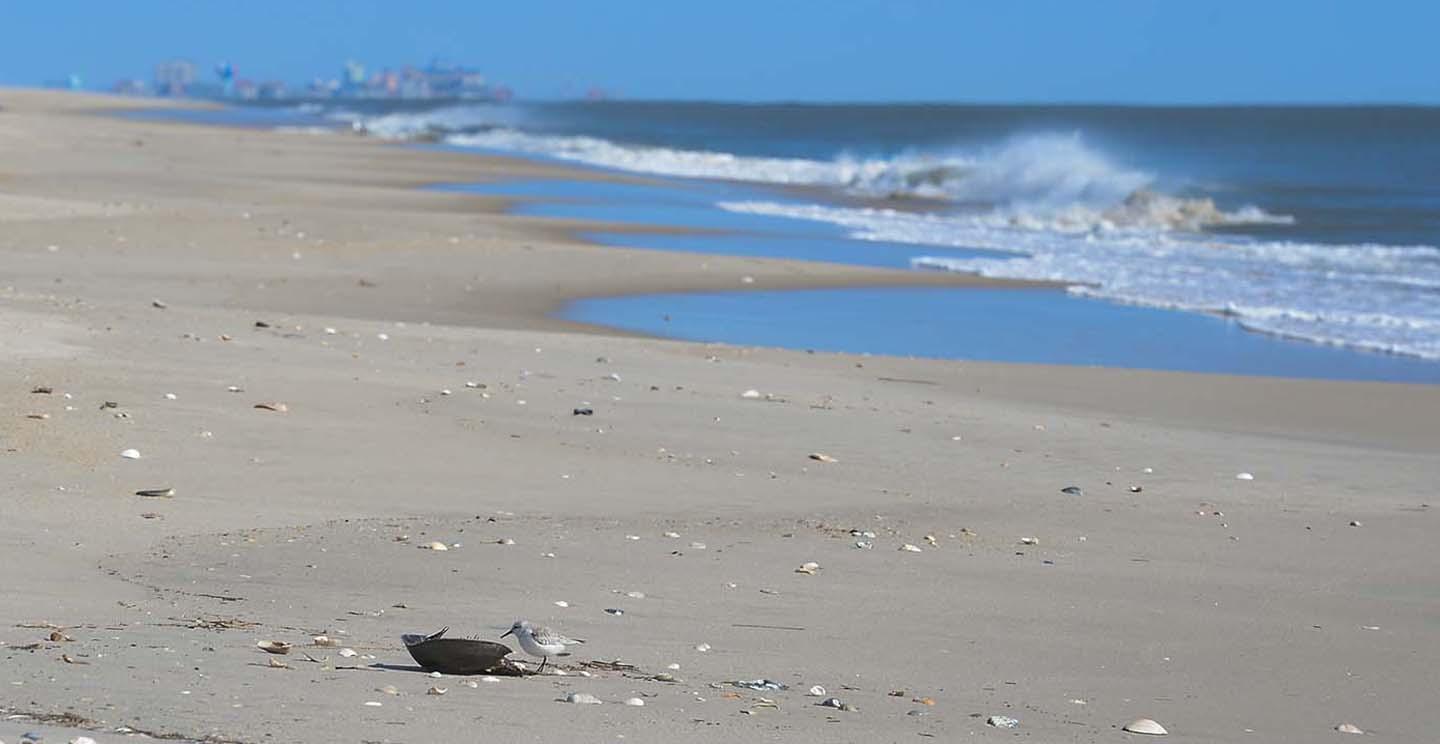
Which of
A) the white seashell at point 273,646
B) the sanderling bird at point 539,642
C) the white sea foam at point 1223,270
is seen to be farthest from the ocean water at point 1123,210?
the white seashell at point 273,646

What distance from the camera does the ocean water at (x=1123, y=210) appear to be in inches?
771

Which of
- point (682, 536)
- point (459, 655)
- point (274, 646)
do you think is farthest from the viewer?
point (682, 536)

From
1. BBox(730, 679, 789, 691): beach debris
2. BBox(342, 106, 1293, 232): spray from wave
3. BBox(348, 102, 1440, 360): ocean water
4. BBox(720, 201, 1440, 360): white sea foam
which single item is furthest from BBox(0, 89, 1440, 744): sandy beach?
BBox(342, 106, 1293, 232): spray from wave

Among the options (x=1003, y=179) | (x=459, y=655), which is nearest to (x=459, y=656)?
(x=459, y=655)

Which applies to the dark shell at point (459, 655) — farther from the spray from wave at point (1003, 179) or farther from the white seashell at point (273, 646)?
the spray from wave at point (1003, 179)

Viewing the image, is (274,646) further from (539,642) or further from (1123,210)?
(1123,210)

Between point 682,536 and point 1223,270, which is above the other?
point 1223,270

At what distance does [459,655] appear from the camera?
15.3 ft

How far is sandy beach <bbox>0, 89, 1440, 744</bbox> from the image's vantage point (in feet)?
15.4

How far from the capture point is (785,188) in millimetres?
44906

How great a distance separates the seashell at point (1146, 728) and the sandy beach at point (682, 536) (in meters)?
0.05

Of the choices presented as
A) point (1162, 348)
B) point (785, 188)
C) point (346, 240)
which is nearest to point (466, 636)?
point (1162, 348)

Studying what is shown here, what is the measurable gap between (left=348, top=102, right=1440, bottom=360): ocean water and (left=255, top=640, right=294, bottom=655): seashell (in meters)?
12.0

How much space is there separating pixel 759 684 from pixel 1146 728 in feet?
3.23
